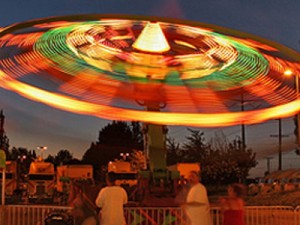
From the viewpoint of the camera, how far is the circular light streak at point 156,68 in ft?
42.3

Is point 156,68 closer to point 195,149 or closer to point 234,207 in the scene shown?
point 234,207

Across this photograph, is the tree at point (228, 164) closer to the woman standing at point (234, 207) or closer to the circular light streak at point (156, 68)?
the circular light streak at point (156, 68)

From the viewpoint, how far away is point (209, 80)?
14.9 metres

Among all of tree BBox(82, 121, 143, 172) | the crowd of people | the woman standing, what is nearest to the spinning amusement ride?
the crowd of people

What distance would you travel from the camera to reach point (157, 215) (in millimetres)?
14508

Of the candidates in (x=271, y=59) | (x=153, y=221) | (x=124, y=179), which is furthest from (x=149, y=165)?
(x=124, y=179)

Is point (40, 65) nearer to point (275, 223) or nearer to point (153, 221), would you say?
point (153, 221)

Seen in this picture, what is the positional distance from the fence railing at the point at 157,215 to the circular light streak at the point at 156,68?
2637mm

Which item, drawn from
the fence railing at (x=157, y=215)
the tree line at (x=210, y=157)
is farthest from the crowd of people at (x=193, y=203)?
the tree line at (x=210, y=157)

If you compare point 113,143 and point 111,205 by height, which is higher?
point 113,143

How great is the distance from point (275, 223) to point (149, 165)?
3824mm

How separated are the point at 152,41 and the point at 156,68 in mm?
825

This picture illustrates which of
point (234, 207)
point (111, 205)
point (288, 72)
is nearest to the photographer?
point (234, 207)

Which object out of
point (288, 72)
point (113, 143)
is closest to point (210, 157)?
point (113, 143)
